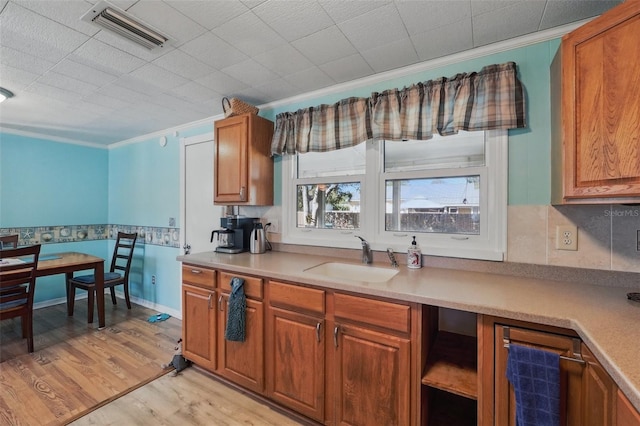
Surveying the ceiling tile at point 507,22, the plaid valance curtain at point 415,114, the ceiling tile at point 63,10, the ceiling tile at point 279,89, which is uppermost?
the ceiling tile at point 279,89

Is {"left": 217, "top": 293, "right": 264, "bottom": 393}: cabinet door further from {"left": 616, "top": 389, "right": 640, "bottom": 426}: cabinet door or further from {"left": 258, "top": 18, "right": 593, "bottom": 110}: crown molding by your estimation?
→ {"left": 258, "top": 18, "right": 593, "bottom": 110}: crown molding

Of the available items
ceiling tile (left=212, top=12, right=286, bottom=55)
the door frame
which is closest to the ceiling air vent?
ceiling tile (left=212, top=12, right=286, bottom=55)

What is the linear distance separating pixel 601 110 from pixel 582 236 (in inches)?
26.8

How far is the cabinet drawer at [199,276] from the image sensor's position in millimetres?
2127

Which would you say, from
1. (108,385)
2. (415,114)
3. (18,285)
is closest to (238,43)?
(415,114)

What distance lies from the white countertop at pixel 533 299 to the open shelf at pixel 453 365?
1.32 feet

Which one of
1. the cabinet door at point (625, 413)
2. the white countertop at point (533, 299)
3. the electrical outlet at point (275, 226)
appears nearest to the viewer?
the cabinet door at point (625, 413)

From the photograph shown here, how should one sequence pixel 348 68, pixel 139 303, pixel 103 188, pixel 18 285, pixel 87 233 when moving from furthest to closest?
1. pixel 103 188
2. pixel 87 233
3. pixel 139 303
4. pixel 18 285
5. pixel 348 68

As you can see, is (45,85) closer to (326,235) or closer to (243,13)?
(243,13)

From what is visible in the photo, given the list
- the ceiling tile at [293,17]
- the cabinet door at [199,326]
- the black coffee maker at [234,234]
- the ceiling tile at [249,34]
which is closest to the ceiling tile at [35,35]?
the ceiling tile at [249,34]

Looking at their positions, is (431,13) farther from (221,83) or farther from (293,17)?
(221,83)

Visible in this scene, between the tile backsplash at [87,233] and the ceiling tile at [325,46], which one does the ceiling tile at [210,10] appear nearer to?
the ceiling tile at [325,46]

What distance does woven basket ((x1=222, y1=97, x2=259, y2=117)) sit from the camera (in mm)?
2449

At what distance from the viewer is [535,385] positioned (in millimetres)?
1099
